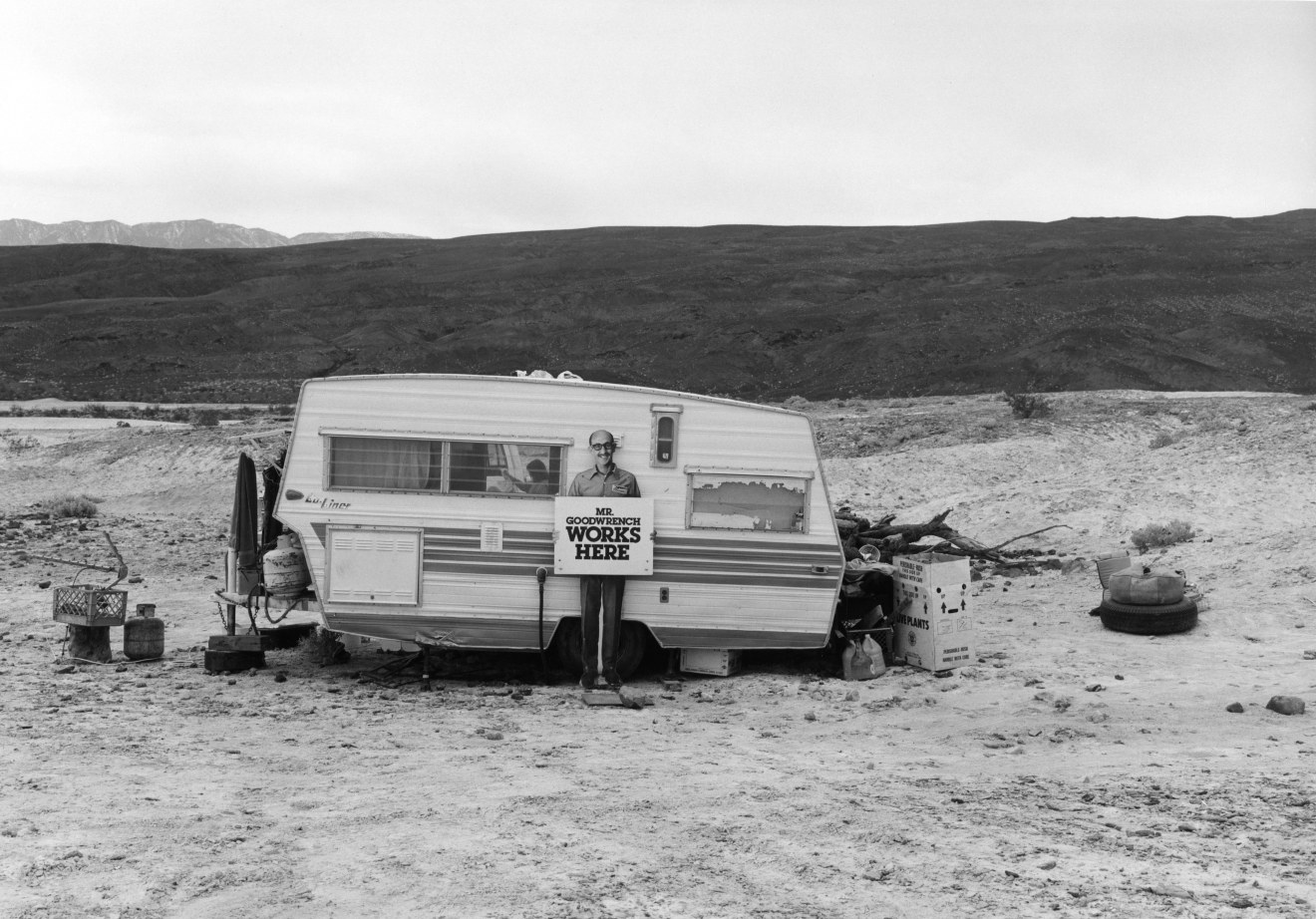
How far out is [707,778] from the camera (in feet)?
25.3

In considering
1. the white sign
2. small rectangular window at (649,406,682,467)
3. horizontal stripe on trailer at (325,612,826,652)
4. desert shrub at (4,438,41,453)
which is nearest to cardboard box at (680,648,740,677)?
horizontal stripe on trailer at (325,612,826,652)

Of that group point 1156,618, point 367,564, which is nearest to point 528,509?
point 367,564

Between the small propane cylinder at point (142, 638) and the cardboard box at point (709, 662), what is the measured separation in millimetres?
4874

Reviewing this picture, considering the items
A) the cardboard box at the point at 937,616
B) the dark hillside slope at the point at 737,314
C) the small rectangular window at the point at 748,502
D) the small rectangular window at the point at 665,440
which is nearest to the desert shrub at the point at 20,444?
the dark hillside slope at the point at 737,314

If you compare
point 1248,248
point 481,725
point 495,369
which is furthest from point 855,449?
point 1248,248

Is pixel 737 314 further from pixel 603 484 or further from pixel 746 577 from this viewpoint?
pixel 603 484

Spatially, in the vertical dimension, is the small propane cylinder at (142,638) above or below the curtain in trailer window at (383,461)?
below

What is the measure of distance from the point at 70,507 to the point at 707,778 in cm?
1890

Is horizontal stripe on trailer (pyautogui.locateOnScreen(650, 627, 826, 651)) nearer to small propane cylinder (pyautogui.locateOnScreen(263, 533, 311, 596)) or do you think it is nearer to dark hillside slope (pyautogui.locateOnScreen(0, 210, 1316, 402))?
small propane cylinder (pyautogui.locateOnScreen(263, 533, 311, 596))

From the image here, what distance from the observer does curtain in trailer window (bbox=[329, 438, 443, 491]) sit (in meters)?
10.4

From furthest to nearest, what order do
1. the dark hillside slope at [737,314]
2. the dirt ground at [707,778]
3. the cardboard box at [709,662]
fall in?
the dark hillside slope at [737,314] < the cardboard box at [709,662] < the dirt ground at [707,778]

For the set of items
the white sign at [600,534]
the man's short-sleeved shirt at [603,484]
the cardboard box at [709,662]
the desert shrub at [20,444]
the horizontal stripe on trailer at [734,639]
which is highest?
the desert shrub at [20,444]

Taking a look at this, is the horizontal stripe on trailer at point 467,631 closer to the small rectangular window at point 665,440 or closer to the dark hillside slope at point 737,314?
the small rectangular window at point 665,440

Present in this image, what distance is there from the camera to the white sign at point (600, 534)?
10258 mm
